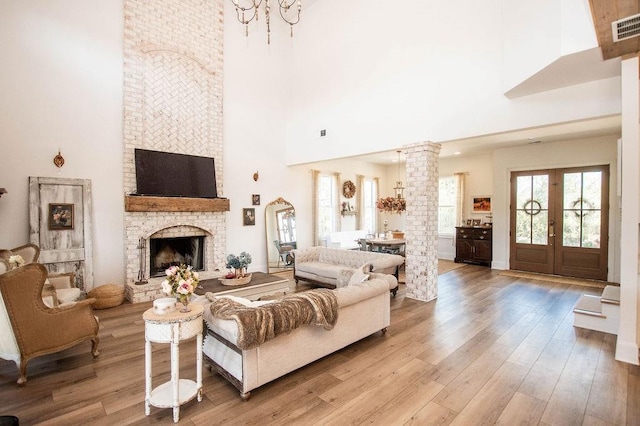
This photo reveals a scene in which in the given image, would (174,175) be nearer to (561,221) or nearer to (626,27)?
(626,27)

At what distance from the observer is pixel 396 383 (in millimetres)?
2820

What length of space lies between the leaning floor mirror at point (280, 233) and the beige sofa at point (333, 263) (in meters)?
1.39

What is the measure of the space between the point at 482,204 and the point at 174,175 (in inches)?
327

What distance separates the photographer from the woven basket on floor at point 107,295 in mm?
4965

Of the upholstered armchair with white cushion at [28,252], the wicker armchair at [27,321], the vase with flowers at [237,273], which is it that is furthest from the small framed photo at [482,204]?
the upholstered armchair with white cushion at [28,252]

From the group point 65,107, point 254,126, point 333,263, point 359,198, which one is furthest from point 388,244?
point 65,107

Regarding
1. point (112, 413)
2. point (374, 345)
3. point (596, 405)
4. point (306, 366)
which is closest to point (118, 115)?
point (112, 413)

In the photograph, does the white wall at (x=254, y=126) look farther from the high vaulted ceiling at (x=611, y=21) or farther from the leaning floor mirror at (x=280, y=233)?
the high vaulted ceiling at (x=611, y=21)

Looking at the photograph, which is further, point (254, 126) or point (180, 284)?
point (254, 126)

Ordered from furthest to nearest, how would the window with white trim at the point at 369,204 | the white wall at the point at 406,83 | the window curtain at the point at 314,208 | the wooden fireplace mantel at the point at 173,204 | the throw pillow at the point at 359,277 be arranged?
1. the window with white trim at the point at 369,204
2. the window curtain at the point at 314,208
3. the wooden fireplace mantel at the point at 173,204
4. the white wall at the point at 406,83
5. the throw pillow at the point at 359,277

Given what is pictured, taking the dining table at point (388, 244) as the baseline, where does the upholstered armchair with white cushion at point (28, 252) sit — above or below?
above

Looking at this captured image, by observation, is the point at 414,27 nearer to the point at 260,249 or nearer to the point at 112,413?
the point at 260,249

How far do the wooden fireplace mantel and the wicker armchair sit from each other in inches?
110

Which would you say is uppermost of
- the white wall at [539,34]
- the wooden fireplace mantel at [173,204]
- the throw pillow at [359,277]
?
the white wall at [539,34]
